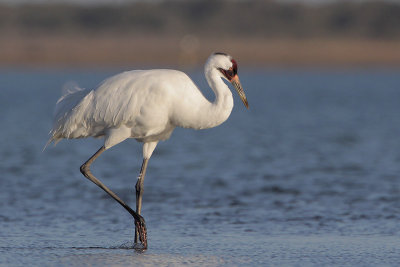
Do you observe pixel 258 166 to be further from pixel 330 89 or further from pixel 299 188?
pixel 330 89

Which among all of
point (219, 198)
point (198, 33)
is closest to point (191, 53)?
point (198, 33)

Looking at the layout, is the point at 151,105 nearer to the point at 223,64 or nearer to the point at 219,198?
the point at 223,64

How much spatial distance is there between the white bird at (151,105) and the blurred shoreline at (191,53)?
42.2 metres

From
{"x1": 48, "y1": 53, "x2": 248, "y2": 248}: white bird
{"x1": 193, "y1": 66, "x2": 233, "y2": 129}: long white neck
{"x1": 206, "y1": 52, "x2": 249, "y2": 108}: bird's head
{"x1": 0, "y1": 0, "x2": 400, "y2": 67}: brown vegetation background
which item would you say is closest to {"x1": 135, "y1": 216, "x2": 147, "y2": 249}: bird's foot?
{"x1": 48, "y1": 53, "x2": 248, "y2": 248}: white bird

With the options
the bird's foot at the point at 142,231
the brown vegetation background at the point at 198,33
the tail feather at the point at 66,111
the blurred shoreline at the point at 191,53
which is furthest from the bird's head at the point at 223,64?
the brown vegetation background at the point at 198,33

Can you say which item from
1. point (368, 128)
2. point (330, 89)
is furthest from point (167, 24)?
point (368, 128)

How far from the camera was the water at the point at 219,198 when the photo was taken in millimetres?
8359

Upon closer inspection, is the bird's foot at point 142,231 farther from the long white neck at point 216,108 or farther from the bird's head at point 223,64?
the bird's head at point 223,64

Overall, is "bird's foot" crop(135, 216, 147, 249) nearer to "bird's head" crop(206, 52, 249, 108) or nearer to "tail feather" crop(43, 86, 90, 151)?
Answer: "tail feather" crop(43, 86, 90, 151)

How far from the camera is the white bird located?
346 inches

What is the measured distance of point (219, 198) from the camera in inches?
451

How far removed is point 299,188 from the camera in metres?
12.2

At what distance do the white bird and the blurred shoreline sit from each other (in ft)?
138

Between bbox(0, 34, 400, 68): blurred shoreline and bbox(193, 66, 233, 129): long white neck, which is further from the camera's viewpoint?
bbox(0, 34, 400, 68): blurred shoreline
